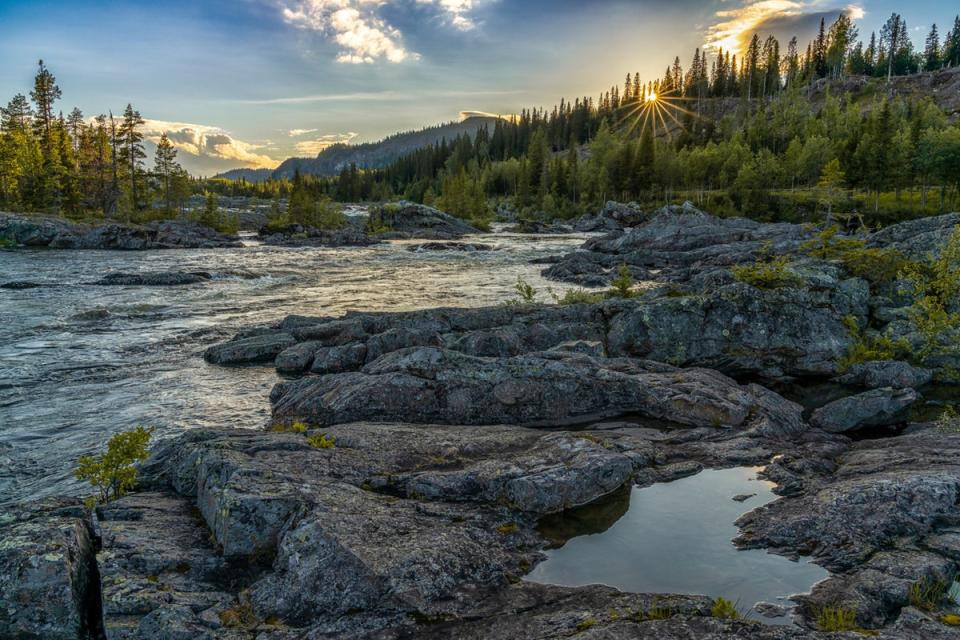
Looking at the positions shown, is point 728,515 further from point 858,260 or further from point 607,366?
point 858,260

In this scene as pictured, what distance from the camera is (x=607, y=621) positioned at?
5.71m

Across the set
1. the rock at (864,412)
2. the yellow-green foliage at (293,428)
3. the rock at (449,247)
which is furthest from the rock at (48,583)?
the rock at (449,247)

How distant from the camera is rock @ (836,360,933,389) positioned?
1656cm

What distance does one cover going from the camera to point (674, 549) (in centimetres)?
792

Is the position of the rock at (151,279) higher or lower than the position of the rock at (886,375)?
higher

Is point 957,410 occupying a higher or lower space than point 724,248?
lower

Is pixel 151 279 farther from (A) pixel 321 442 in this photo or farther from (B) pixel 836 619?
→ (B) pixel 836 619

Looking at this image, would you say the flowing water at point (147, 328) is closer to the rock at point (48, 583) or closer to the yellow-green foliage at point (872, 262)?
the rock at point (48, 583)

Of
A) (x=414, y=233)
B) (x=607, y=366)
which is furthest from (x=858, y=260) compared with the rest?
(x=414, y=233)

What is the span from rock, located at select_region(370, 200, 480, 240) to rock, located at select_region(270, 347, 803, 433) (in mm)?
85681

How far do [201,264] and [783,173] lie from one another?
107 meters

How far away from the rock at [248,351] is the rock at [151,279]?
21947 mm

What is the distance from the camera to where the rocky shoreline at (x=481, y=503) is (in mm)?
5918

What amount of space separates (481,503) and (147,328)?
23.9 m
